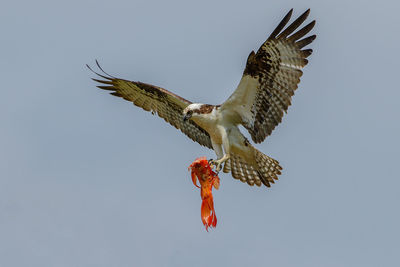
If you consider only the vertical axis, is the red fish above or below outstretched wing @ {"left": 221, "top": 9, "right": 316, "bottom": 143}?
below

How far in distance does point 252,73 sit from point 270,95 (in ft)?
1.74

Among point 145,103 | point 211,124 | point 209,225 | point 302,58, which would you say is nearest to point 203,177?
point 209,225

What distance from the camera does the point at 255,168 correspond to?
1437 cm

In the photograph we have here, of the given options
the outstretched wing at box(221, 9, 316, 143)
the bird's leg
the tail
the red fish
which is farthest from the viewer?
the tail

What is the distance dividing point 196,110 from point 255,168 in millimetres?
1757

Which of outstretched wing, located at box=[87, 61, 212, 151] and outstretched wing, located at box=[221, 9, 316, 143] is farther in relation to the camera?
outstretched wing, located at box=[87, 61, 212, 151]

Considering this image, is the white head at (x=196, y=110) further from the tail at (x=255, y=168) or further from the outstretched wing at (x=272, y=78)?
the tail at (x=255, y=168)

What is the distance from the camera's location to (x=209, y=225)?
36.4ft

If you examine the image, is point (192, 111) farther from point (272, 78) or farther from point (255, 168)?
point (255, 168)

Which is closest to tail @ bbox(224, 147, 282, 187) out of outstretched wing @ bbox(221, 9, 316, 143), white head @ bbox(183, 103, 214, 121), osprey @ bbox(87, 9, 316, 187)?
osprey @ bbox(87, 9, 316, 187)

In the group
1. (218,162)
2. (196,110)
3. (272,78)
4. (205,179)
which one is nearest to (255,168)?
(218,162)

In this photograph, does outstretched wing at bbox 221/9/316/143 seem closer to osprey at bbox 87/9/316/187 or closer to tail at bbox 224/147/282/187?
osprey at bbox 87/9/316/187

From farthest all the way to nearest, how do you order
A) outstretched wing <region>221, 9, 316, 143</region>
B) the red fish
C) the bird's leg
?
Answer: the bird's leg → outstretched wing <region>221, 9, 316, 143</region> → the red fish

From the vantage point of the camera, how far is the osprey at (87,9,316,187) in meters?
12.9
